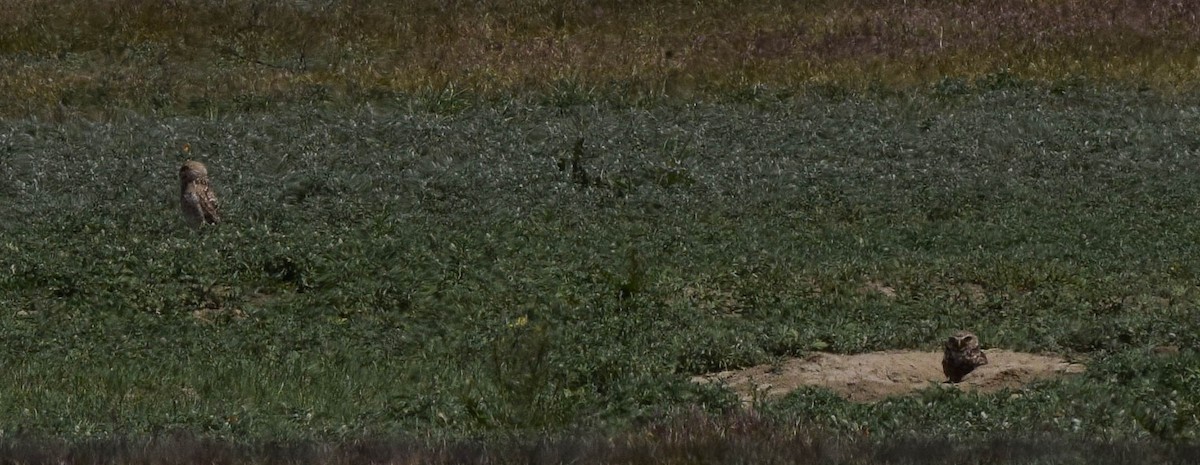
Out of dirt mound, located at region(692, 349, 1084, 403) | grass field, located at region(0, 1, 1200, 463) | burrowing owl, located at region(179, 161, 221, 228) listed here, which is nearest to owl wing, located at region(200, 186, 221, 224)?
burrowing owl, located at region(179, 161, 221, 228)

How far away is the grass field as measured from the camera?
771cm

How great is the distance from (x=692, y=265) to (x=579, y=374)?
3.68 metres

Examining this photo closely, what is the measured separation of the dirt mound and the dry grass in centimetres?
1148

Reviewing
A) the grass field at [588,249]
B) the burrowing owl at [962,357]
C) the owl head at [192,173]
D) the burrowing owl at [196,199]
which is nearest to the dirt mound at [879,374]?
the burrowing owl at [962,357]

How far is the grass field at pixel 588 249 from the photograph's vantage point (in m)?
7.71

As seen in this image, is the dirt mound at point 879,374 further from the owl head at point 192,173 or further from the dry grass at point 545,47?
the dry grass at point 545,47

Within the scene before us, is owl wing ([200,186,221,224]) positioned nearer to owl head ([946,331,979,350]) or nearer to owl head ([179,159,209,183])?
owl head ([179,159,209,183])

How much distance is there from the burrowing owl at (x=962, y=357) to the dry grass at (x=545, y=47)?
39.3 feet

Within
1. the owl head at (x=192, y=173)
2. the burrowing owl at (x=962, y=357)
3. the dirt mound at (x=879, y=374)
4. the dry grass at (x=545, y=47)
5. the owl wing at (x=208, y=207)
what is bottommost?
the dry grass at (x=545, y=47)

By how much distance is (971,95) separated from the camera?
67.5 ft

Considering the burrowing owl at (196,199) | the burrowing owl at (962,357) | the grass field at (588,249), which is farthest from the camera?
the burrowing owl at (196,199)

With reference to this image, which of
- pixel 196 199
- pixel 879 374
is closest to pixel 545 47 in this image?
pixel 196 199

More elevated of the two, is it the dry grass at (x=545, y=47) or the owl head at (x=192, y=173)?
the owl head at (x=192, y=173)

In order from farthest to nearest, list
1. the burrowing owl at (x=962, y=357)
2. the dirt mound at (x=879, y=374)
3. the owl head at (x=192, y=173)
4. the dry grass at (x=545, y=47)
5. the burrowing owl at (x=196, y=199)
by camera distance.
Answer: the dry grass at (x=545, y=47)
the owl head at (x=192, y=173)
the burrowing owl at (x=196, y=199)
the burrowing owl at (x=962, y=357)
the dirt mound at (x=879, y=374)
